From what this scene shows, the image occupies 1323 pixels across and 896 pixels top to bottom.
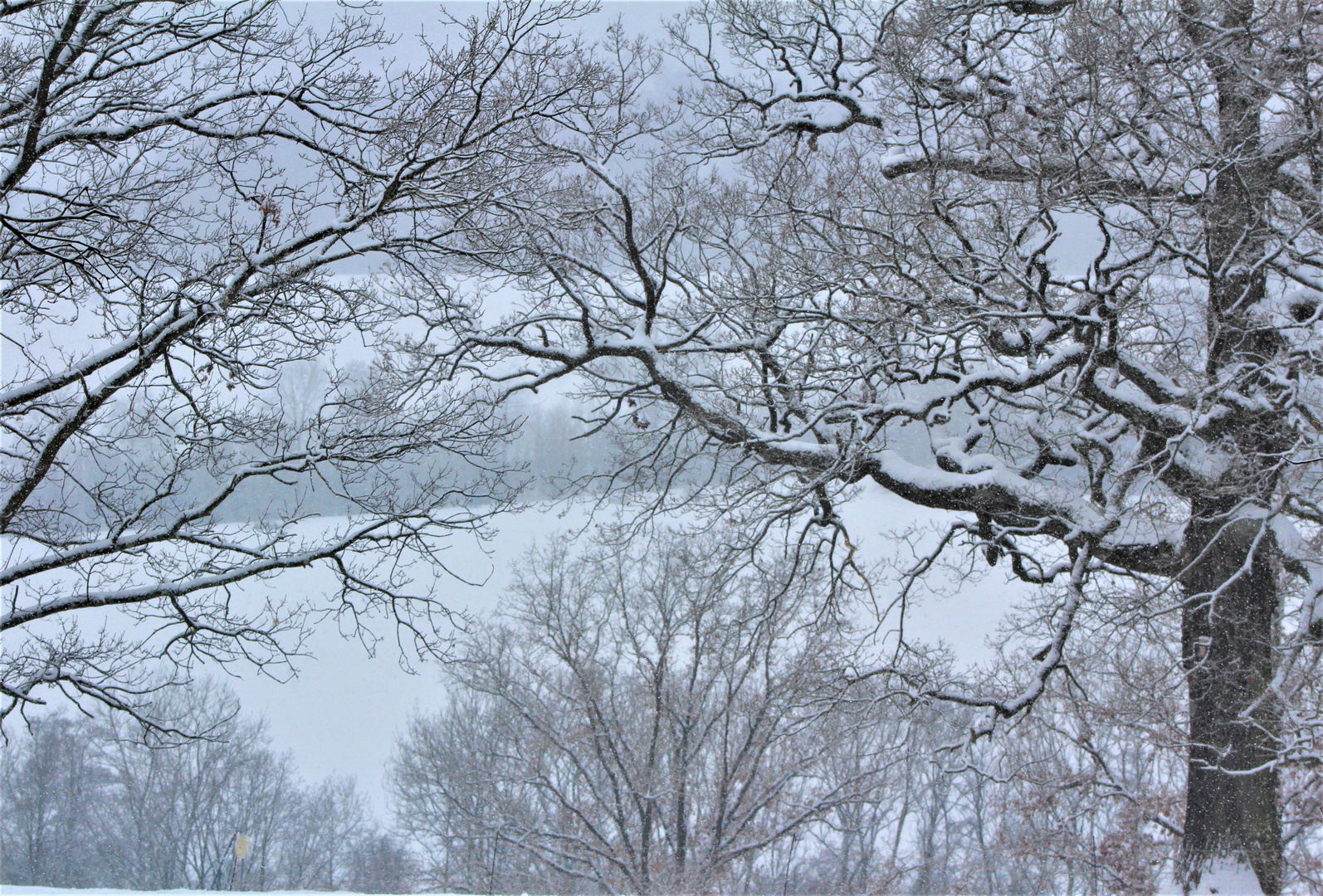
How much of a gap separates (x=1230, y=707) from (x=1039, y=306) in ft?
11.3

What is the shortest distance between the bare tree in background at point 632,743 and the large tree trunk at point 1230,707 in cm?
876

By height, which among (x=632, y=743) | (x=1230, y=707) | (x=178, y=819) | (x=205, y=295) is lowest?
(x=178, y=819)

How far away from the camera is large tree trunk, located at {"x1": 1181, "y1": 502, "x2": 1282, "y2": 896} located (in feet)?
22.0

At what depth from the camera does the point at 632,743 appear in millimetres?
19156

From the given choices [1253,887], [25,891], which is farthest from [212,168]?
[1253,887]

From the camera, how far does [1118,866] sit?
9617 mm

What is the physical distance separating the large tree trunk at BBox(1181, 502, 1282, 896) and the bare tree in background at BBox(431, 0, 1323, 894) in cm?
3

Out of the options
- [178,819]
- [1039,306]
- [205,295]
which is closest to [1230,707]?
[1039,306]

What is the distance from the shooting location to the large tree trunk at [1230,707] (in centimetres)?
670

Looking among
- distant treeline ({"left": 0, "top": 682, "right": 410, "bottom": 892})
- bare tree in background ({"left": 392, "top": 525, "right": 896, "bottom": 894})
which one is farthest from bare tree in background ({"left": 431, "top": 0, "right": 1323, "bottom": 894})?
distant treeline ({"left": 0, "top": 682, "right": 410, "bottom": 892})

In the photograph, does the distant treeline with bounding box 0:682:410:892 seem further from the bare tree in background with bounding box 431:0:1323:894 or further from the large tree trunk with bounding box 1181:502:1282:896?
the large tree trunk with bounding box 1181:502:1282:896

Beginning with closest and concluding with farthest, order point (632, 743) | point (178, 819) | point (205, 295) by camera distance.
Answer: point (205, 295) → point (632, 743) → point (178, 819)

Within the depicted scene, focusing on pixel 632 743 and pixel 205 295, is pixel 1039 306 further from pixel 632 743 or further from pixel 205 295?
pixel 632 743

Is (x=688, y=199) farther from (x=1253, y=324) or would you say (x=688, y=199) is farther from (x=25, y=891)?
(x=25, y=891)
